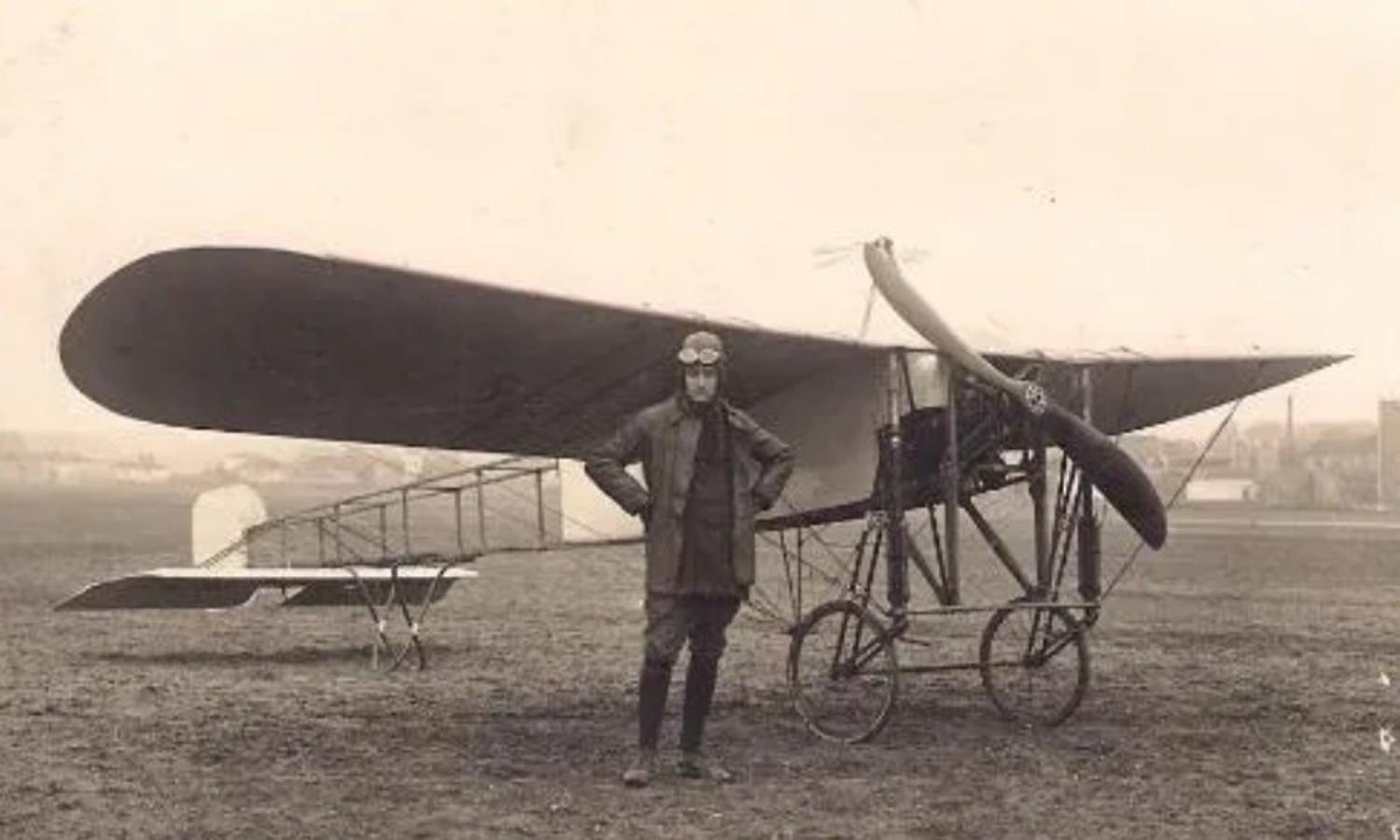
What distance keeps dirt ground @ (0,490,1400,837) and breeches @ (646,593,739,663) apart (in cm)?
62

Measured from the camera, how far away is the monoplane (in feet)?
24.0

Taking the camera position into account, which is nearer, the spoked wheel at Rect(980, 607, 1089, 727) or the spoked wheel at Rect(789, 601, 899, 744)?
the spoked wheel at Rect(789, 601, 899, 744)

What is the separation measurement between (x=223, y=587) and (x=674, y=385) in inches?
236

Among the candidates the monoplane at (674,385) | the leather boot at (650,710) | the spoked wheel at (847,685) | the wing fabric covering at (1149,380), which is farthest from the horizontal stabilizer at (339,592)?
the leather boot at (650,710)

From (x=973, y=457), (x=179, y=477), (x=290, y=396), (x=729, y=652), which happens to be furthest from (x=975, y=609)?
(x=179, y=477)

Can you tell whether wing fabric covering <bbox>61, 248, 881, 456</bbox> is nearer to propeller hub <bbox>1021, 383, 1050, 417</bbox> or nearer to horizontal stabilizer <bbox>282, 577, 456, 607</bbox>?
propeller hub <bbox>1021, 383, 1050, 417</bbox>

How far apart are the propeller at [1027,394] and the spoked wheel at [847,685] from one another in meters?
1.45

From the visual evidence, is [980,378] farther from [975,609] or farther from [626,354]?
[626,354]

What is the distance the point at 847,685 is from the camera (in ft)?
36.2

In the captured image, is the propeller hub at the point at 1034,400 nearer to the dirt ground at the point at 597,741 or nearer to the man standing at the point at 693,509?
the man standing at the point at 693,509

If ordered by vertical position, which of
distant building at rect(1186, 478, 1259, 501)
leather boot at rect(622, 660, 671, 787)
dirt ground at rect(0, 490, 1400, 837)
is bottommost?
dirt ground at rect(0, 490, 1400, 837)

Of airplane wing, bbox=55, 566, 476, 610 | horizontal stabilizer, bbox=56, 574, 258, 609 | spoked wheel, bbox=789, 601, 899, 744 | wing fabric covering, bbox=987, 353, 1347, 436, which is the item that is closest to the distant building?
airplane wing, bbox=55, 566, 476, 610

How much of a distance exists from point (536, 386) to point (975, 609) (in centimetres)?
267

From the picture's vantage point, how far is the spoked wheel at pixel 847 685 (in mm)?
8742
